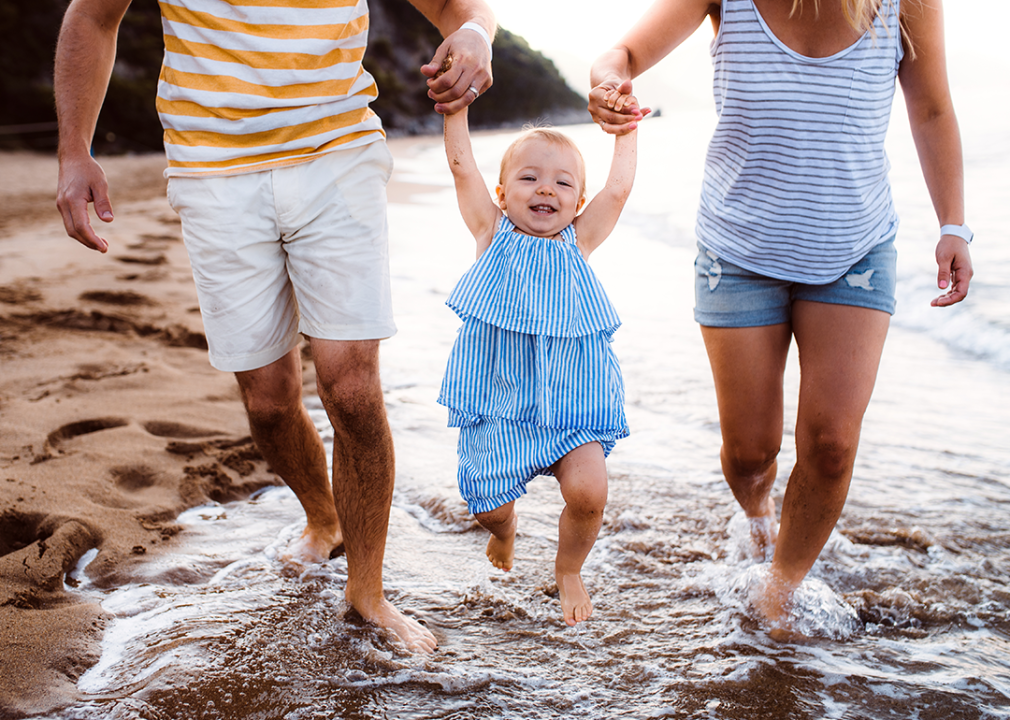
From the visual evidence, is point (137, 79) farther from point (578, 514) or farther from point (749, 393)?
point (578, 514)

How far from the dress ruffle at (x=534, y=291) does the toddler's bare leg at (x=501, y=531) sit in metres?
0.53

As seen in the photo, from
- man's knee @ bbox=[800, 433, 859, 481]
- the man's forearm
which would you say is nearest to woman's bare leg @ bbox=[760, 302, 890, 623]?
man's knee @ bbox=[800, 433, 859, 481]

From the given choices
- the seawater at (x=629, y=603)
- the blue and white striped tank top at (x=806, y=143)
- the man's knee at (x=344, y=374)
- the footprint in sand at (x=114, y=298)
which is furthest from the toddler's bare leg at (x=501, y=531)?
the footprint in sand at (x=114, y=298)

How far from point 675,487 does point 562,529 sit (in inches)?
50.0

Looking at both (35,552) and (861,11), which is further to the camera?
(35,552)

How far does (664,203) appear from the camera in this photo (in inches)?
443

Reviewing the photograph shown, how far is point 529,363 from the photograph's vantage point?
7.41 ft

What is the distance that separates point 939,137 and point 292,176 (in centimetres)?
188

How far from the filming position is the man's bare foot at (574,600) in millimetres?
2186

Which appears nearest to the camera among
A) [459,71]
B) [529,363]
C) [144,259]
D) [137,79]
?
[459,71]

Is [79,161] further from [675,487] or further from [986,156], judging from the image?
[986,156]

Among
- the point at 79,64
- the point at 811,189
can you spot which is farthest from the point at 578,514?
the point at 79,64

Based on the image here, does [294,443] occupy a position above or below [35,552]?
above

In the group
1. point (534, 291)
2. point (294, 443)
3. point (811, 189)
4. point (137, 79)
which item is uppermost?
point (137, 79)
